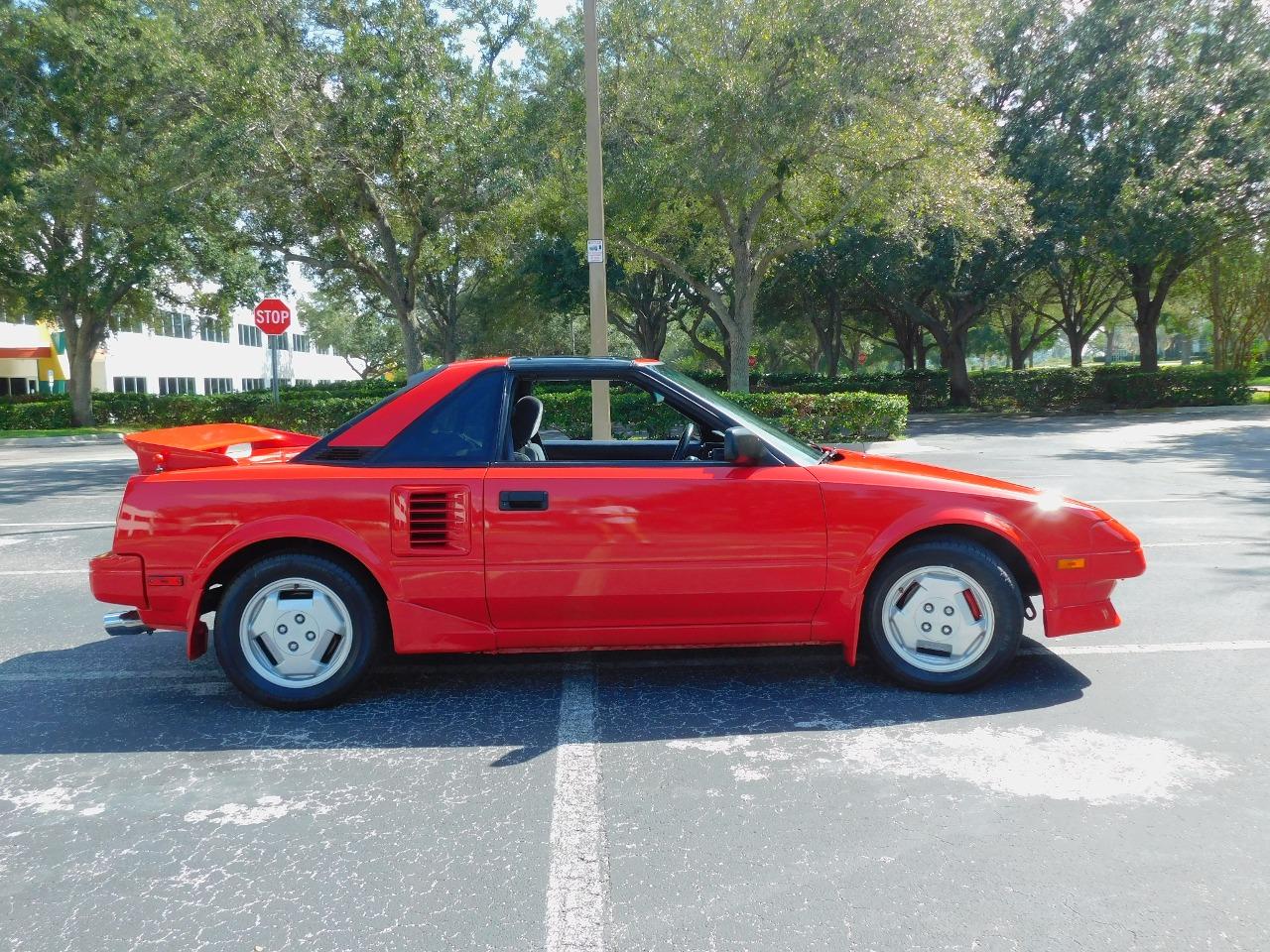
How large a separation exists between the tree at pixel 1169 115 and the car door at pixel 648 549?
2636cm

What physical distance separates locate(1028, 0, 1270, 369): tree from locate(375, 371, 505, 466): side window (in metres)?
26.8

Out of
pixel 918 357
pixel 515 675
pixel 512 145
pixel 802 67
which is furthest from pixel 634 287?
pixel 515 675

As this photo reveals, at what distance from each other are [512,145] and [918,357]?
2878cm

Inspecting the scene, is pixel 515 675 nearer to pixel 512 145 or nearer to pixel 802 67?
pixel 802 67

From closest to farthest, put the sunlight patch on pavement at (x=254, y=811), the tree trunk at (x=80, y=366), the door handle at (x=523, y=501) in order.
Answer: the sunlight patch on pavement at (x=254, y=811) → the door handle at (x=523, y=501) → the tree trunk at (x=80, y=366)

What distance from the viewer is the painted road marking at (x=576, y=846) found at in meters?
2.57

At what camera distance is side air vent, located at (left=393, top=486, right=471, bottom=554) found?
4141mm

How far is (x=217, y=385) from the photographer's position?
56188 millimetres

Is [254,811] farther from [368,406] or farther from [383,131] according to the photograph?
[368,406]

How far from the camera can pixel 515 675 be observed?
4.76 metres

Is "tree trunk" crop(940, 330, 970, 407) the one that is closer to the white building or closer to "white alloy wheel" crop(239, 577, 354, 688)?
the white building

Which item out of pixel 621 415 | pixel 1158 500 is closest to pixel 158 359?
pixel 621 415

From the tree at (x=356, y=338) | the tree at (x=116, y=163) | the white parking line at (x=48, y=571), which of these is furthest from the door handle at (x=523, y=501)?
the tree at (x=356, y=338)

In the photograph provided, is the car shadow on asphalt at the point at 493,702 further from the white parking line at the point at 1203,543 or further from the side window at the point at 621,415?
the side window at the point at 621,415
